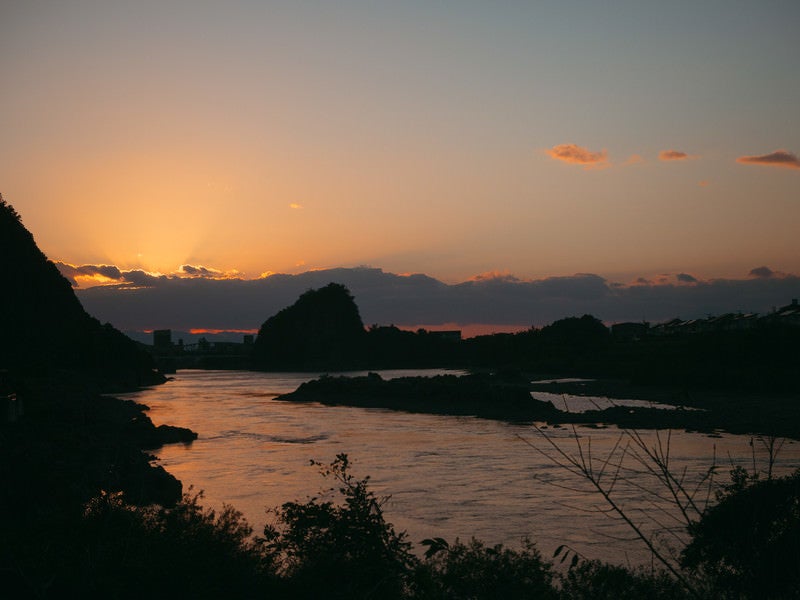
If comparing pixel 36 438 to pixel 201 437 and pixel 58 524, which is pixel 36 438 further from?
pixel 201 437

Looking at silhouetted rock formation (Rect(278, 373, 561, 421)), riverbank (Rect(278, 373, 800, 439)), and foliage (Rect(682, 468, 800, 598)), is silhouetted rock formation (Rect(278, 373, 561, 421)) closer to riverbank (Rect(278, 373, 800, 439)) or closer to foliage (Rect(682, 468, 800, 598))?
riverbank (Rect(278, 373, 800, 439))

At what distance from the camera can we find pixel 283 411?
218 ft

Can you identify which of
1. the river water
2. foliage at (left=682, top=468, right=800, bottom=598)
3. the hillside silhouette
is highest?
foliage at (left=682, top=468, right=800, bottom=598)

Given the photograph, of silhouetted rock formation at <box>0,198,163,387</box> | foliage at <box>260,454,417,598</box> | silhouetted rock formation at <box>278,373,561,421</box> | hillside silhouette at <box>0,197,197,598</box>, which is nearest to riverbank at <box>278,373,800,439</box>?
silhouetted rock formation at <box>278,373,561,421</box>

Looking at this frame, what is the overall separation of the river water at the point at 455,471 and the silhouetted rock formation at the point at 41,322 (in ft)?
70.0

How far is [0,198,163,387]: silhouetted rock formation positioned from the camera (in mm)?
70500

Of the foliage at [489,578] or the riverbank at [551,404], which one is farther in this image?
the riverbank at [551,404]

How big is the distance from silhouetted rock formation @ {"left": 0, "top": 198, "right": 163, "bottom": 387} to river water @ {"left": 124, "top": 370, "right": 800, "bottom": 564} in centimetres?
2133

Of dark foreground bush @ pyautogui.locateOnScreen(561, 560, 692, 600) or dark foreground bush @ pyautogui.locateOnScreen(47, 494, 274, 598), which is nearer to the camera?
dark foreground bush @ pyautogui.locateOnScreen(561, 560, 692, 600)

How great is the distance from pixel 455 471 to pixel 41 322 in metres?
71.5

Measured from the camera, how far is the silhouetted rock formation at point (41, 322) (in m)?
70.5

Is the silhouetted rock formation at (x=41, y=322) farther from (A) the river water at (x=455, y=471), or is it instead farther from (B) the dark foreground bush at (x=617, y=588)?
(B) the dark foreground bush at (x=617, y=588)

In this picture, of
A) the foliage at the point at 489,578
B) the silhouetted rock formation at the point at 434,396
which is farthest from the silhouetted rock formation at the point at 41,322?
the foliage at the point at 489,578

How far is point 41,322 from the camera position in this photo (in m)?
87.1
